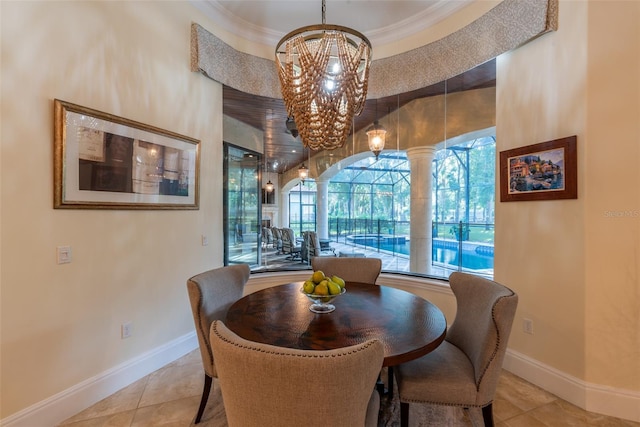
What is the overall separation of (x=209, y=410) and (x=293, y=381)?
1.59 m

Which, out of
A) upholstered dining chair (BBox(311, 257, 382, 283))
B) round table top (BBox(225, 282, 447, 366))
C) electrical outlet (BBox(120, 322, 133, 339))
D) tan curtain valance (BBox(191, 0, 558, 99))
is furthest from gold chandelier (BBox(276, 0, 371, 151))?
electrical outlet (BBox(120, 322, 133, 339))

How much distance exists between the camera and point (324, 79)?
1688 millimetres

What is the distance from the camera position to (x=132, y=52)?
2.32 metres

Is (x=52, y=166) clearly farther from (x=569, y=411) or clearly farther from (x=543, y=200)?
(x=569, y=411)

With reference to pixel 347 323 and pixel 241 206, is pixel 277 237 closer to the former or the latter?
pixel 241 206

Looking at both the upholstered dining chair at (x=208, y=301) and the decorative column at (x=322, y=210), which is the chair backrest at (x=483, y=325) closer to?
the upholstered dining chair at (x=208, y=301)

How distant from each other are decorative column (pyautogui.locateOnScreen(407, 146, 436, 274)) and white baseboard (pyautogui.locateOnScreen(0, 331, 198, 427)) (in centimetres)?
276

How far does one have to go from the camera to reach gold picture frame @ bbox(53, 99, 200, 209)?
190 centimetres

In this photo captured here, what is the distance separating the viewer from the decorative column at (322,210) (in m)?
3.95

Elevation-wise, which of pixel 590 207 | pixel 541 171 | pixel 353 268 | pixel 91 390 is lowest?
pixel 91 390

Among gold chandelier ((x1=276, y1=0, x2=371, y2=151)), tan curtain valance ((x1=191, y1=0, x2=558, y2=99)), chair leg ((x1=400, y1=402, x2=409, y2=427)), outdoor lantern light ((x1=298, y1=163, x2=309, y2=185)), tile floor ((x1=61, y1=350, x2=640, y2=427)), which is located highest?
tan curtain valance ((x1=191, y1=0, x2=558, y2=99))

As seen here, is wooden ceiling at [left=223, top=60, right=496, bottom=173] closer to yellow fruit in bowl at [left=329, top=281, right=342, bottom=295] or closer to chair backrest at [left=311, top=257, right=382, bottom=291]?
chair backrest at [left=311, top=257, right=382, bottom=291]

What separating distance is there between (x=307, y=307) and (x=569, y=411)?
1973 millimetres

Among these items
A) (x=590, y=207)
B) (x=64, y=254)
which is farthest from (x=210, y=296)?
(x=590, y=207)
